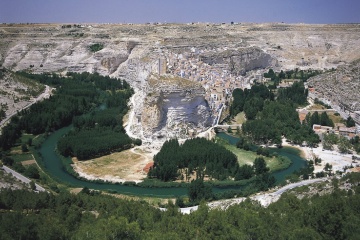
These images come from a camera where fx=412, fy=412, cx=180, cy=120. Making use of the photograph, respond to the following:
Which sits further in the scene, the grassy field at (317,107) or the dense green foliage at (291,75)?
the dense green foliage at (291,75)

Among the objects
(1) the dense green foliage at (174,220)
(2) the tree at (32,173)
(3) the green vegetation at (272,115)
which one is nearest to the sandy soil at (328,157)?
(3) the green vegetation at (272,115)

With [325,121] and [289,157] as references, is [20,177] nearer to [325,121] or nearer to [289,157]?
[289,157]

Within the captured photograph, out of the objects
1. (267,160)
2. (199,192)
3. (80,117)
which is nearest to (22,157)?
(80,117)

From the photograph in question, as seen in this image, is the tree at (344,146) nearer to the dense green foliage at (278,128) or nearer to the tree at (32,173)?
the dense green foliage at (278,128)

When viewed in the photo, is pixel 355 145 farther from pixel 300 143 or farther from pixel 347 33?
pixel 347 33

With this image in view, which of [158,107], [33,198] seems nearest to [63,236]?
[33,198]

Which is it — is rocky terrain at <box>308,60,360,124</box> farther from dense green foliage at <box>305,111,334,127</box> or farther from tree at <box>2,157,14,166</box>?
tree at <box>2,157,14,166</box>
